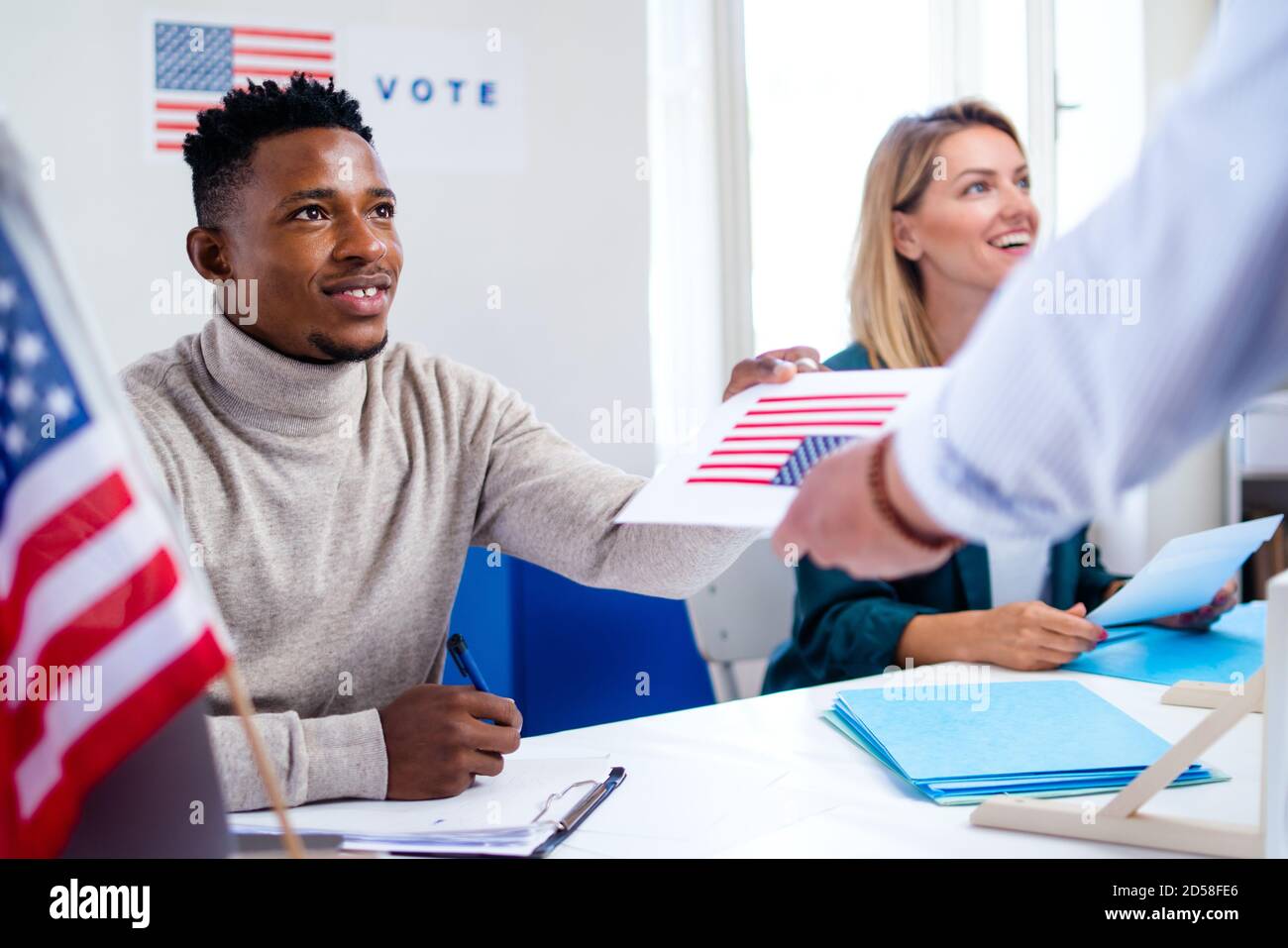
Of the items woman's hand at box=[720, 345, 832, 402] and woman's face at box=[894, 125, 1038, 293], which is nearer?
woman's hand at box=[720, 345, 832, 402]

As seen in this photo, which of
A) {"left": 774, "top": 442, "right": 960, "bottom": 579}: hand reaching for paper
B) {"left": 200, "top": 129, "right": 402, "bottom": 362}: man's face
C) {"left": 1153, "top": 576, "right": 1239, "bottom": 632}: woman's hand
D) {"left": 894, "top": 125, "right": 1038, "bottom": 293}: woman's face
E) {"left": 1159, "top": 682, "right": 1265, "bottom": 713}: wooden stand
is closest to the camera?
{"left": 774, "top": 442, "right": 960, "bottom": 579}: hand reaching for paper

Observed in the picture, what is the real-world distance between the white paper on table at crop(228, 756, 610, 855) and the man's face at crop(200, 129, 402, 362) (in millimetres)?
552

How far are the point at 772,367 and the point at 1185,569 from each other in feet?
2.08

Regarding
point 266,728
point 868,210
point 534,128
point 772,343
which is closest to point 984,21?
point 772,343

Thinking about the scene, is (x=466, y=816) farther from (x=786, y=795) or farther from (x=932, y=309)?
(x=932, y=309)

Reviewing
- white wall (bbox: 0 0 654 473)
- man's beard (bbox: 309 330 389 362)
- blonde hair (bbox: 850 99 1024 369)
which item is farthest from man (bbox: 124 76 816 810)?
white wall (bbox: 0 0 654 473)

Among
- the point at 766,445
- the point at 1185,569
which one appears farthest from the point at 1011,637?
the point at 766,445

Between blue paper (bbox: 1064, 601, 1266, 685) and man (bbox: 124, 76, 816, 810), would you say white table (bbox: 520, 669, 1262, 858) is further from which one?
man (bbox: 124, 76, 816, 810)

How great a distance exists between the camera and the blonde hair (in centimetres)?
170

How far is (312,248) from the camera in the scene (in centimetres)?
126

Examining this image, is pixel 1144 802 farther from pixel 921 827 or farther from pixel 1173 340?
pixel 1173 340

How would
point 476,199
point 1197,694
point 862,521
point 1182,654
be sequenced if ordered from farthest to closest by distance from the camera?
1. point 476,199
2. point 1182,654
3. point 1197,694
4. point 862,521

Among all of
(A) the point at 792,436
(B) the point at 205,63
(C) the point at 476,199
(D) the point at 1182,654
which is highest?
(B) the point at 205,63

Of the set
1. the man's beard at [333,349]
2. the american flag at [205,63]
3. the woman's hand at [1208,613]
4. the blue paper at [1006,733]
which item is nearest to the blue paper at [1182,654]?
the woman's hand at [1208,613]
